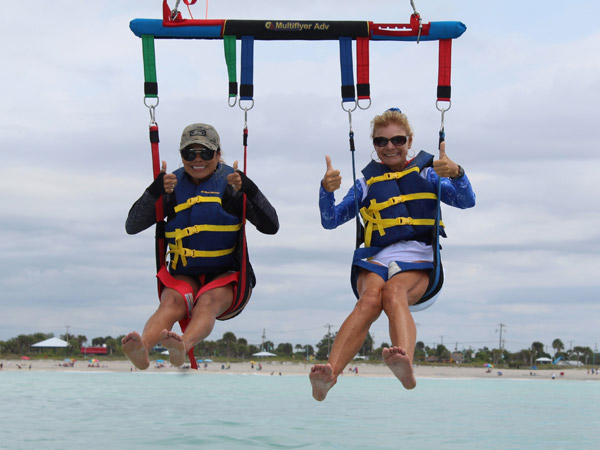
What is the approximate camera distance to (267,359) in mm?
123312

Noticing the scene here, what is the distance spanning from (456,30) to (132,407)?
5254 centimetres

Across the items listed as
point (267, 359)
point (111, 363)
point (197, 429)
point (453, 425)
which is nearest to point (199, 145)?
point (197, 429)

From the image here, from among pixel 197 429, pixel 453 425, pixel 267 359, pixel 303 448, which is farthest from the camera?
pixel 267 359

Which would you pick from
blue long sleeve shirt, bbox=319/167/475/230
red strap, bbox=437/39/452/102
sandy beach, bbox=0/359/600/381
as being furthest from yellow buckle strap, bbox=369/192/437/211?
sandy beach, bbox=0/359/600/381

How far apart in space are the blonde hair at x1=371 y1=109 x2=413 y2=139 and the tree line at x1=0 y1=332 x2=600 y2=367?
9178cm

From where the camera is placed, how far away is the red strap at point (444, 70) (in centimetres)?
765

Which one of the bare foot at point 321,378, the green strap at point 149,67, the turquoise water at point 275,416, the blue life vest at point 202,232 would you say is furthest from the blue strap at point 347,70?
the turquoise water at point 275,416

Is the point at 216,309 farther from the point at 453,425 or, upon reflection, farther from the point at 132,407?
the point at 132,407

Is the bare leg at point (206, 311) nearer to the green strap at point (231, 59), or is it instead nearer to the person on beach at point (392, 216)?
the person on beach at point (392, 216)

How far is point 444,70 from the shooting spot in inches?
307

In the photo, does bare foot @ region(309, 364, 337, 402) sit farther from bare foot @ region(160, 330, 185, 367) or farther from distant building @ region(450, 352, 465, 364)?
distant building @ region(450, 352, 465, 364)

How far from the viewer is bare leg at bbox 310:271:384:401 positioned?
6.99m

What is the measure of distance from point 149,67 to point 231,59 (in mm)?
816

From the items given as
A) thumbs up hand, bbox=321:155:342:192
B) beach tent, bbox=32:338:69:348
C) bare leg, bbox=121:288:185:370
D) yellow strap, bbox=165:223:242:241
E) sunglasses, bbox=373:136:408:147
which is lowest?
beach tent, bbox=32:338:69:348
